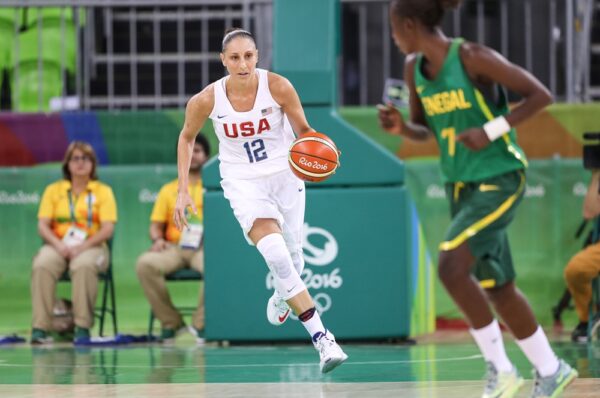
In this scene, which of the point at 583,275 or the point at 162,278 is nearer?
the point at 583,275

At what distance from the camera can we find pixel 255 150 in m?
8.44

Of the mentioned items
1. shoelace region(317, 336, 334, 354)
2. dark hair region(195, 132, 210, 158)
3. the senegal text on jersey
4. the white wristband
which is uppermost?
the senegal text on jersey

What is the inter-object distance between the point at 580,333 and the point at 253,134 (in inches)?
164

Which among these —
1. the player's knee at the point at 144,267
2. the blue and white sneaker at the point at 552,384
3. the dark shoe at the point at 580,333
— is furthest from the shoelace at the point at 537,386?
the player's knee at the point at 144,267

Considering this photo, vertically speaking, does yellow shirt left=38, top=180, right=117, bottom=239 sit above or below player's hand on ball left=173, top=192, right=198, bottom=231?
below

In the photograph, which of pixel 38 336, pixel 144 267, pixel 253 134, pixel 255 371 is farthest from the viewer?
pixel 144 267

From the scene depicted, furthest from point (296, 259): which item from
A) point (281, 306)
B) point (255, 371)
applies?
point (255, 371)

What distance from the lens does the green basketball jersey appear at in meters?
6.26

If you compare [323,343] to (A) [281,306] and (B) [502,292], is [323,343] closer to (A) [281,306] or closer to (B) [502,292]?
(A) [281,306]

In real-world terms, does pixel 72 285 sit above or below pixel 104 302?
above

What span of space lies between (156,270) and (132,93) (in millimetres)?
3232

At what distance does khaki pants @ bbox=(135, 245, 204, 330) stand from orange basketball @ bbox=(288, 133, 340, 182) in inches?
153

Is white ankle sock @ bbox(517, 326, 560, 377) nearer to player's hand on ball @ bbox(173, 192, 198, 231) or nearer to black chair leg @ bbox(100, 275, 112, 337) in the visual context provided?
player's hand on ball @ bbox(173, 192, 198, 231)

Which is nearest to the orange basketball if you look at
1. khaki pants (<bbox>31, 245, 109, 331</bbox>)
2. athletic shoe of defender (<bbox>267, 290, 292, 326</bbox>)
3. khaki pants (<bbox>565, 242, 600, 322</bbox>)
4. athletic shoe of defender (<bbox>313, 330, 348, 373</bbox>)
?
athletic shoe of defender (<bbox>313, 330, 348, 373</bbox>)
